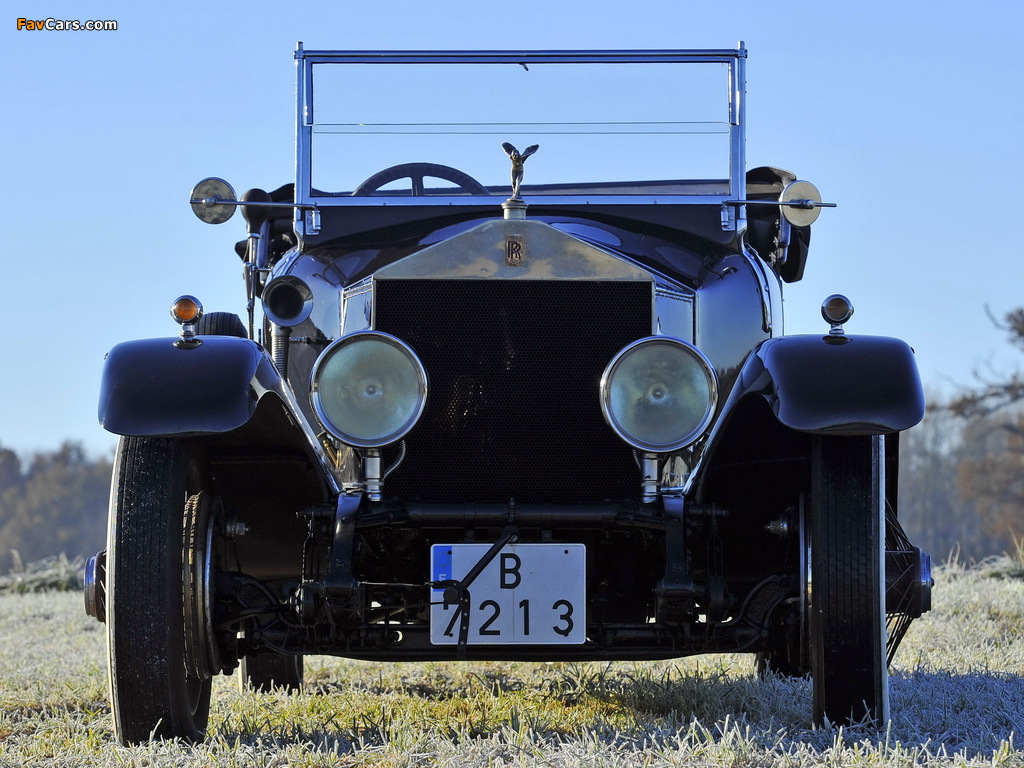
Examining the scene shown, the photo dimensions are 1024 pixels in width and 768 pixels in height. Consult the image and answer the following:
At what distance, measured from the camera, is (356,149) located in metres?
5.04

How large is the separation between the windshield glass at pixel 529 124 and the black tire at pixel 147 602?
5.78 feet

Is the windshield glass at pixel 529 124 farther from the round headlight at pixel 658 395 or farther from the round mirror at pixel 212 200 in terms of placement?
the round headlight at pixel 658 395

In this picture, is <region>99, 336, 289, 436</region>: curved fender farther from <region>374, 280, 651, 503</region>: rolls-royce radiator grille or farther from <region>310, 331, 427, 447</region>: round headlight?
<region>374, 280, 651, 503</region>: rolls-royce radiator grille

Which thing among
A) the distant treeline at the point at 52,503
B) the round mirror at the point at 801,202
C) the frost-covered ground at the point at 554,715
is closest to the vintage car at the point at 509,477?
the frost-covered ground at the point at 554,715

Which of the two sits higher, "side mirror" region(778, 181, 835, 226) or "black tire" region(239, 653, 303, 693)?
"side mirror" region(778, 181, 835, 226)

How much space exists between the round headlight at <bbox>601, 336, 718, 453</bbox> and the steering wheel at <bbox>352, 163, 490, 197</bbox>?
159cm

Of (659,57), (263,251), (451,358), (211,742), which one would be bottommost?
(211,742)

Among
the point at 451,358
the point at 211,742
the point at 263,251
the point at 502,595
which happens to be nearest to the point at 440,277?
the point at 451,358

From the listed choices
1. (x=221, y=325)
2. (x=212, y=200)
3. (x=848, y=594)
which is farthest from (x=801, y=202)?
(x=221, y=325)

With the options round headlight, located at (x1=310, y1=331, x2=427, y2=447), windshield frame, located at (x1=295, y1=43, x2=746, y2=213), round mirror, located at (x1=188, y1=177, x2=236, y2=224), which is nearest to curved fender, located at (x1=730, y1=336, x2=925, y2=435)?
round headlight, located at (x1=310, y1=331, x2=427, y2=447)

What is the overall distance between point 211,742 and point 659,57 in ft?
10.1

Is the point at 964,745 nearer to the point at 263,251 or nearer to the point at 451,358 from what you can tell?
the point at 451,358

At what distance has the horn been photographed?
4.27 meters

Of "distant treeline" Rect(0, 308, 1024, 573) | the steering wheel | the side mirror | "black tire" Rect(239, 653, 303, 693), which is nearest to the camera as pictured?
the side mirror
